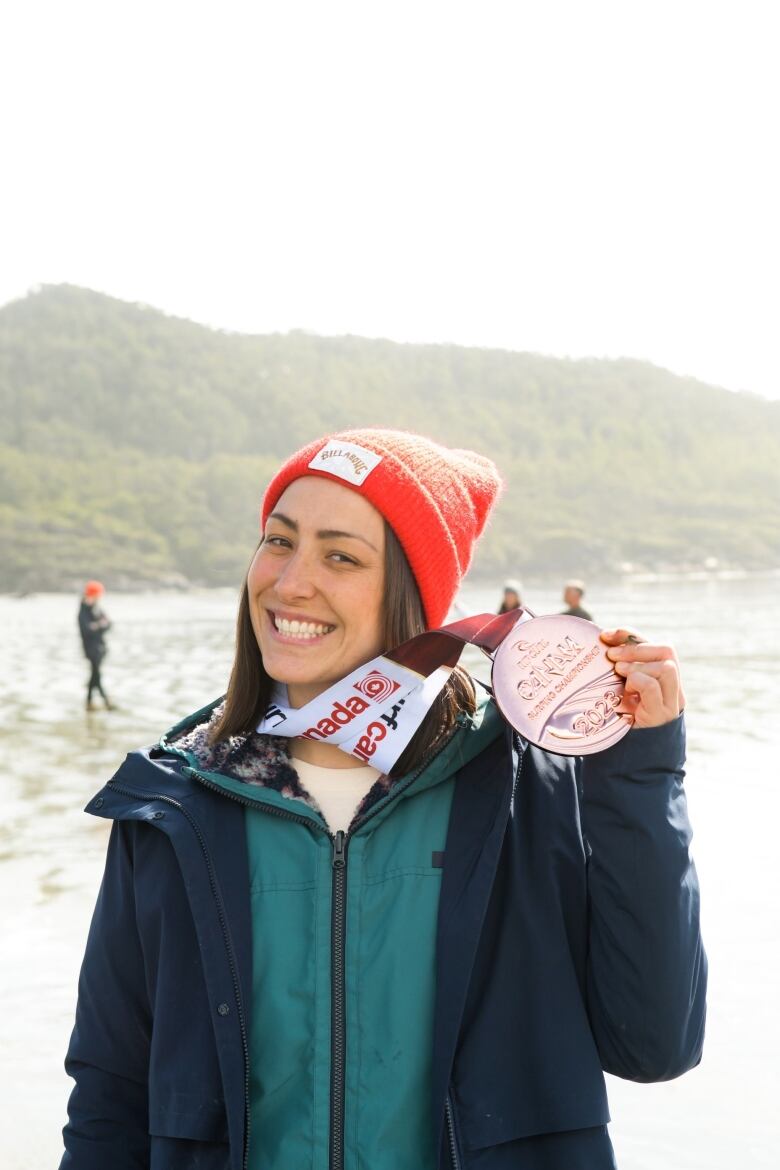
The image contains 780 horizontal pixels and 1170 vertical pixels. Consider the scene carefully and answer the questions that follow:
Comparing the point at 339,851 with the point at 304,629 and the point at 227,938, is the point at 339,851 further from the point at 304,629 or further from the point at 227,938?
the point at 304,629

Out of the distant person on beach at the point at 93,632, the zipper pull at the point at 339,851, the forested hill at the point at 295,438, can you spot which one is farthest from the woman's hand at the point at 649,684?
the forested hill at the point at 295,438

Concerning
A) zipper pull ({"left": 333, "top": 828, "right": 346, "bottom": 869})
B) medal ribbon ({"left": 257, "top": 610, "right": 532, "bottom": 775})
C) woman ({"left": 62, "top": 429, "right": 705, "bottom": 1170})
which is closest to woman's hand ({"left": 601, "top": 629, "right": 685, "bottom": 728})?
woman ({"left": 62, "top": 429, "right": 705, "bottom": 1170})

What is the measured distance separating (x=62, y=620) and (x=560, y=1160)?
40846 mm

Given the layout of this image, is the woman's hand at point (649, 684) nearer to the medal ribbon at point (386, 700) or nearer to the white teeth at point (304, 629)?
the medal ribbon at point (386, 700)

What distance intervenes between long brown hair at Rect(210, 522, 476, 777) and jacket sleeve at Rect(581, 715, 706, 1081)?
0.33 meters

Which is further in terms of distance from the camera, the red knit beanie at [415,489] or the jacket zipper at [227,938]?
the red knit beanie at [415,489]

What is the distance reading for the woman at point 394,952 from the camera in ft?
5.30

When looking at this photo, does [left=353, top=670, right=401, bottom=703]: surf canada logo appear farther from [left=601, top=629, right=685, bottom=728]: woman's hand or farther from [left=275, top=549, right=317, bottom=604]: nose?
[left=601, top=629, right=685, bottom=728]: woman's hand

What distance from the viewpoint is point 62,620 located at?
134 feet

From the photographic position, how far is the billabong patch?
1999 mm

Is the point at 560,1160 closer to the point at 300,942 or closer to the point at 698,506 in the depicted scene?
the point at 300,942

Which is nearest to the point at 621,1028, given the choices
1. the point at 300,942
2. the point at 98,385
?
the point at 300,942

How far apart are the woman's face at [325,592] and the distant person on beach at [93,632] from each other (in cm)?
1374

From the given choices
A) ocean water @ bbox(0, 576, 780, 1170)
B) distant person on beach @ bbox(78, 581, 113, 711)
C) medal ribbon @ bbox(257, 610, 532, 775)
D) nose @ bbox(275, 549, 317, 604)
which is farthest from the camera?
distant person on beach @ bbox(78, 581, 113, 711)
